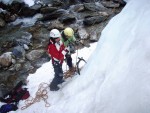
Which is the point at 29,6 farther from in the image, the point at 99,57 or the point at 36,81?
the point at 99,57

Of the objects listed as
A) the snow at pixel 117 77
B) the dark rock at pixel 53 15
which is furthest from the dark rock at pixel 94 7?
the snow at pixel 117 77

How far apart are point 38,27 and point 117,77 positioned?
939 centimetres

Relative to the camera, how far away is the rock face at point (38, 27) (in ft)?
32.3

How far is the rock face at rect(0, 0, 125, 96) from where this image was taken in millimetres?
9859

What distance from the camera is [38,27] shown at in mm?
13242

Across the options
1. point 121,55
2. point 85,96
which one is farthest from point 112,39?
point 85,96

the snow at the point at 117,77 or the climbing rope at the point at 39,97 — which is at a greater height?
the snow at the point at 117,77

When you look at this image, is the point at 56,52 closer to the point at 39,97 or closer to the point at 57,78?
the point at 57,78

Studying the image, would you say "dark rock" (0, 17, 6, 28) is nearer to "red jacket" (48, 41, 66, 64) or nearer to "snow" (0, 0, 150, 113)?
"snow" (0, 0, 150, 113)

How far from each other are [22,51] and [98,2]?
699 centimetres

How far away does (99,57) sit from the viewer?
18.4 feet

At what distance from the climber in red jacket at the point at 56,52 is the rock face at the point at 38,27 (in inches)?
90.9

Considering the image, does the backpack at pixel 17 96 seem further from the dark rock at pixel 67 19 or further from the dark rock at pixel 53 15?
the dark rock at pixel 53 15

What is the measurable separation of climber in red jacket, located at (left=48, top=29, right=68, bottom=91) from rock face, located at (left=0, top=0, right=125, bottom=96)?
231cm
